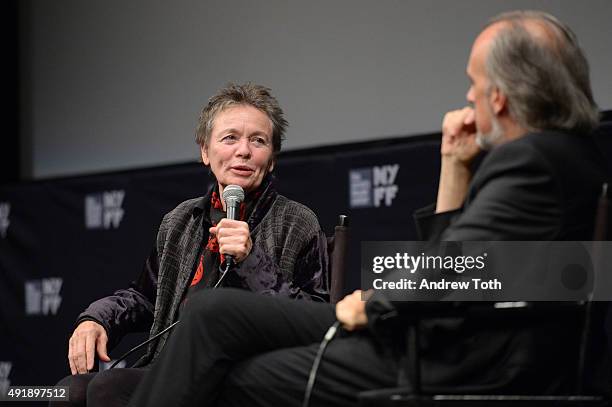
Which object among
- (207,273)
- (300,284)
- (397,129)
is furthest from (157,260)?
(397,129)

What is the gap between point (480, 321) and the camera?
202cm

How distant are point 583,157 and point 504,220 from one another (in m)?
0.24

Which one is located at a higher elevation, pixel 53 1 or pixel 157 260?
pixel 53 1

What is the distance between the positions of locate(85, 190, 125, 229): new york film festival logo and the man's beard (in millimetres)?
3091

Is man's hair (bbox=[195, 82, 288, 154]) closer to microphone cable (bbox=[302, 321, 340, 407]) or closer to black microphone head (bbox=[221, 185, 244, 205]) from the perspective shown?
black microphone head (bbox=[221, 185, 244, 205])

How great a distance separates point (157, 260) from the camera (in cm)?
319

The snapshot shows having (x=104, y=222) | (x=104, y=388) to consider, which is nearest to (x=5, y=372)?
(x=104, y=222)

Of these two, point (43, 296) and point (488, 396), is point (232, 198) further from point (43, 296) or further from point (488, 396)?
point (43, 296)

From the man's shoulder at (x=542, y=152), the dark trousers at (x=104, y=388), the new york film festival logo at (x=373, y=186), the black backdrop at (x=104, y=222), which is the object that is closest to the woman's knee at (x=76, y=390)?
the dark trousers at (x=104, y=388)

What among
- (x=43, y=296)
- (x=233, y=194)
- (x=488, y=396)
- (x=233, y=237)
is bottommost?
(x=43, y=296)

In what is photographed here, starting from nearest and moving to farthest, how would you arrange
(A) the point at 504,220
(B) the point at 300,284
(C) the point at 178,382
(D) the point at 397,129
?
(A) the point at 504,220, (C) the point at 178,382, (B) the point at 300,284, (D) the point at 397,129

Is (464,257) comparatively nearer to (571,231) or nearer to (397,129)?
(571,231)

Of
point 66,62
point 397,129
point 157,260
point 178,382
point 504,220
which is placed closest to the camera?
point 504,220

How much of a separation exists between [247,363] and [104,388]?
598 millimetres
